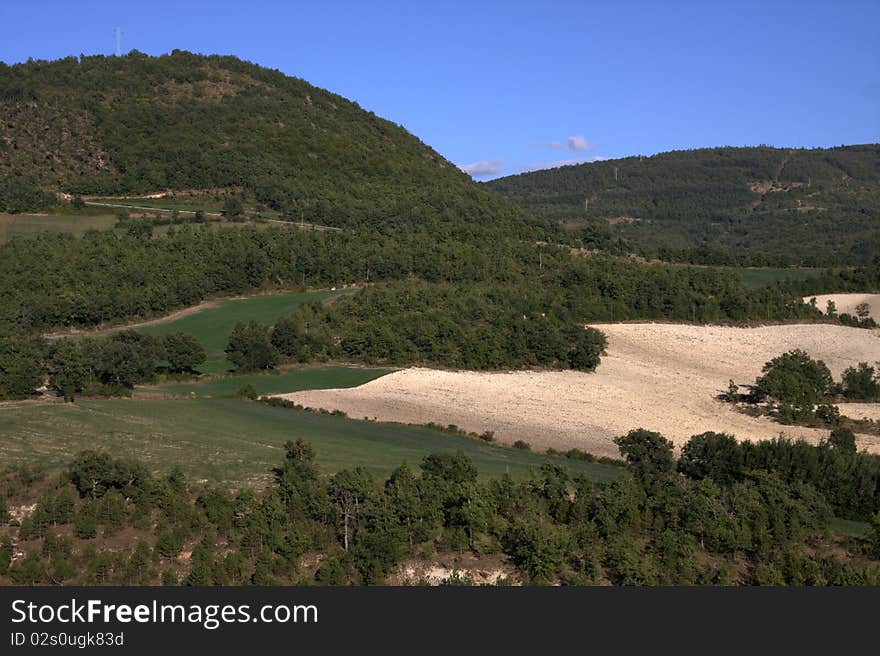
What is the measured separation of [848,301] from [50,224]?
80.5 meters

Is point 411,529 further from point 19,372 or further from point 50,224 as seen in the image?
point 50,224

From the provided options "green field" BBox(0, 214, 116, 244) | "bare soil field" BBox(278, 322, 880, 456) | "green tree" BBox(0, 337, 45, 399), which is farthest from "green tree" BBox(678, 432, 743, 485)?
"green field" BBox(0, 214, 116, 244)

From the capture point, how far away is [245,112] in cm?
14875

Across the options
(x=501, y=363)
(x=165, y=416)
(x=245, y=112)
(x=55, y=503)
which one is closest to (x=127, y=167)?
(x=245, y=112)

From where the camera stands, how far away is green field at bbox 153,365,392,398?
2537 inches

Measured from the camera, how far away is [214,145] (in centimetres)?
13912

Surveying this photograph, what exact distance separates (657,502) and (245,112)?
120171mm

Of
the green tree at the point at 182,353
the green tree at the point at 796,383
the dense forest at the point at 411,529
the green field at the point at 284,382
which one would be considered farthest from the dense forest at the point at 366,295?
the dense forest at the point at 411,529

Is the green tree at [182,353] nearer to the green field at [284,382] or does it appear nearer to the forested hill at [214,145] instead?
the green field at [284,382]

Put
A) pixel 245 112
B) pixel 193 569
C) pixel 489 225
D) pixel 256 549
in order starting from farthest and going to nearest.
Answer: pixel 245 112, pixel 489 225, pixel 256 549, pixel 193 569

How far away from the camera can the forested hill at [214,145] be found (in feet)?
419

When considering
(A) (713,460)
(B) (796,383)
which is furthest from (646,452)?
(B) (796,383)

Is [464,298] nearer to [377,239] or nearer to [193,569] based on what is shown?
[377,239]

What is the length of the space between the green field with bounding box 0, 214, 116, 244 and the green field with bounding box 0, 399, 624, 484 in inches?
2026
